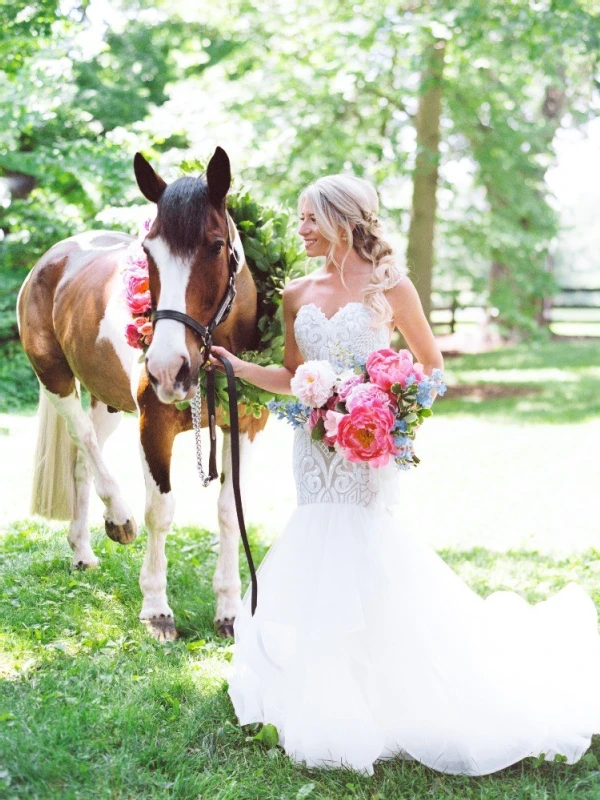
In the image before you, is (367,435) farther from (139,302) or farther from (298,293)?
(139,302)

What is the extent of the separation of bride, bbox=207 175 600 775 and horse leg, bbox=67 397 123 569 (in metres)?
1.99

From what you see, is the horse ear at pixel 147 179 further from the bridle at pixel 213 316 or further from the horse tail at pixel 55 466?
the horse tail at pixel 55 466

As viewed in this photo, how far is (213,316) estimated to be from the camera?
3.55m

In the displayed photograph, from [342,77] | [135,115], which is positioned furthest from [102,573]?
[135,115]

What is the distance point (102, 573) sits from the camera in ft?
17.1

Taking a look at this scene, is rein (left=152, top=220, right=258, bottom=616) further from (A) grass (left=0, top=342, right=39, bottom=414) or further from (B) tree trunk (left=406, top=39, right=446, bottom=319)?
(B) tree trunk (left=406, top=39, right=446, bottom=319)

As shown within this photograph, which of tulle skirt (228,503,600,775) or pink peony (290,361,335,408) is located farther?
pink peony (290,361,335,408)

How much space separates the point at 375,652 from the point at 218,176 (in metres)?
1.98

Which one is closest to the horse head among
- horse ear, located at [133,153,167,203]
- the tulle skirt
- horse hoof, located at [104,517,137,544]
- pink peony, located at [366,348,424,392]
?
horse ear, located at [133,153,167,203]

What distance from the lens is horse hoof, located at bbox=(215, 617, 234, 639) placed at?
446cm

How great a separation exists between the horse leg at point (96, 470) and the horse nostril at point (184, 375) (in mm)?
1831

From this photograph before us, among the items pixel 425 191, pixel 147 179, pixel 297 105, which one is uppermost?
pixel 297 105

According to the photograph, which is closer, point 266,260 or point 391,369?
point 391,369

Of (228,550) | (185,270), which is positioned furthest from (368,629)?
(185,270)
